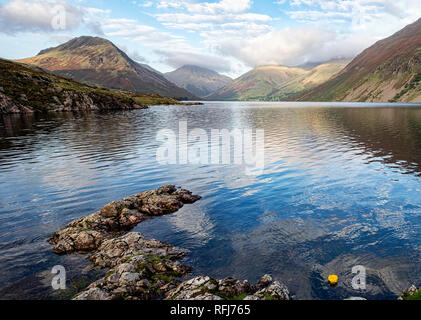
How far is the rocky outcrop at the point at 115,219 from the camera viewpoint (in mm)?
17031

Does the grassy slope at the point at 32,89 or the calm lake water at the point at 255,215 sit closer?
the calm lake water at the point at 255,215

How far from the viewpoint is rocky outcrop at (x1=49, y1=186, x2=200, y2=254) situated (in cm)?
1703

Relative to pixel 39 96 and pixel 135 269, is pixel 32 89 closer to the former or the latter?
pixel 39 96

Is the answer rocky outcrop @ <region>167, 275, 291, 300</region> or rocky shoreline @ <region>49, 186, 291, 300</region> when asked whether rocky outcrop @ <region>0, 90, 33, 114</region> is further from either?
rocky outcrop @ <region>167, 275, 291, 300</region>

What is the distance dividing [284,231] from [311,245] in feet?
7.47

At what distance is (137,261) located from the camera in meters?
14.1

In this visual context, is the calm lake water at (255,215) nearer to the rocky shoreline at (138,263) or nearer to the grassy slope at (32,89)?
the rocky shoreline at (138,263)

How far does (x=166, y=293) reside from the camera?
1245 centimetres

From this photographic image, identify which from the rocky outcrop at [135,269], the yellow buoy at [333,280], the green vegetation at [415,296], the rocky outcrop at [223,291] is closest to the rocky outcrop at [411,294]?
the green vegetation at [415,296]

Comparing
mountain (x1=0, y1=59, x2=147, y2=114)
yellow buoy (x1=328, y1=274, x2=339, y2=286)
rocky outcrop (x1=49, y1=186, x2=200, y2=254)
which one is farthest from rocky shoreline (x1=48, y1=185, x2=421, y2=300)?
mountain (x1=0, y1=59, x2=147, y2=114)

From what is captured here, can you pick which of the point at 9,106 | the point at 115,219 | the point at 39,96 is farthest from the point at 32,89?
the point at 115,219

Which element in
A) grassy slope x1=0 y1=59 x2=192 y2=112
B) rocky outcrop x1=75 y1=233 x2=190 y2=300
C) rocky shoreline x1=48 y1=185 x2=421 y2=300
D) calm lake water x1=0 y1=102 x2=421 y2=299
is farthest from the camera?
grassy slope x1=0 y1=59 x2=192 y2=112
